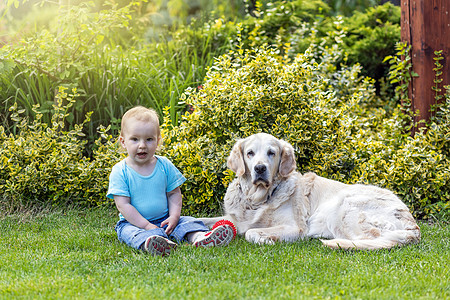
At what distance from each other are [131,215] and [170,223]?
309 mm

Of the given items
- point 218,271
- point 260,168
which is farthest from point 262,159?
point 218,271

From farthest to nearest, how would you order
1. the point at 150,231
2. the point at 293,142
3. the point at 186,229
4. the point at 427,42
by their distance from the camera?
the point at 427,42, the point at 293,142, the point at 186,229, the point at 150,231

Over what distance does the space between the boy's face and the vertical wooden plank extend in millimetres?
3291

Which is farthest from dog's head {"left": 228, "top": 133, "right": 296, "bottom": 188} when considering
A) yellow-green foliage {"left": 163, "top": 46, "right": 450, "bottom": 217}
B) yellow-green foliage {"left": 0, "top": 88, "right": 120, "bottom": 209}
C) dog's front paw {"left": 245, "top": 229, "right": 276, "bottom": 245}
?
yellow-green foliage {"left": 0, "top": 88, "right": 120, "bottom": 209}

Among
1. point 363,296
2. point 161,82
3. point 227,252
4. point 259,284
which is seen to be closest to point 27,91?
point 161,82

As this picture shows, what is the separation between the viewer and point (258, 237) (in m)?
3.84

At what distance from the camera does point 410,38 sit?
572 cm

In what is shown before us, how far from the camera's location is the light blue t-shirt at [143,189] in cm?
382

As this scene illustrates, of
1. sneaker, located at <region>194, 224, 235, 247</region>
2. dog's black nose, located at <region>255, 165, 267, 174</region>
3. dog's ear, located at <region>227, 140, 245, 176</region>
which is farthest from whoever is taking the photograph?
dog's ear, located at <region>227, 140, 245, 176</region>

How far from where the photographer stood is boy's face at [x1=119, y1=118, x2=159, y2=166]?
3773mm

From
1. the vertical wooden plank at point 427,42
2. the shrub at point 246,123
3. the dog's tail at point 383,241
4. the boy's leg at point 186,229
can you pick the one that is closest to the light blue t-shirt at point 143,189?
the boy's leg at point 186,229

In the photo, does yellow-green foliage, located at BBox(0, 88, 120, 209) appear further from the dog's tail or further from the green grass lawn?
the dog's tail

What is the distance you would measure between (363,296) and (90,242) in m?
2.13

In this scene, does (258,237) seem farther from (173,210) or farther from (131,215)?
(131,215)
